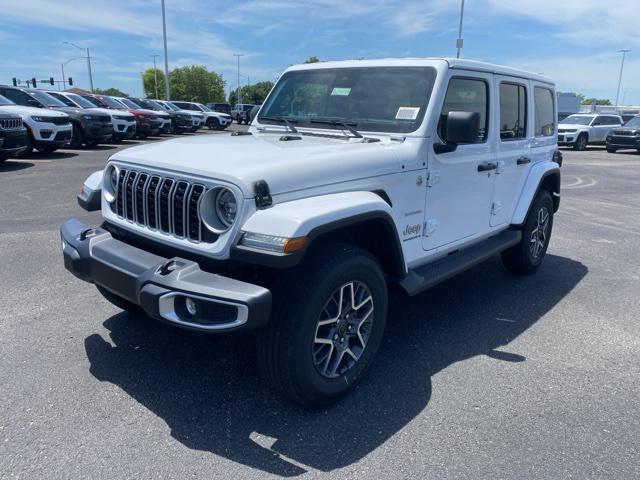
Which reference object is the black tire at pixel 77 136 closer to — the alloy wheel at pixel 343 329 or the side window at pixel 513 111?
the side window at pixel 513 111

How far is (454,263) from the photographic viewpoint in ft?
13.4

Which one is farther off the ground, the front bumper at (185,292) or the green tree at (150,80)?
the green tree at (150,80)

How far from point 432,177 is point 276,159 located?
1.30 m

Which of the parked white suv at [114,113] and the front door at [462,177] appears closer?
the front door at [462,177]

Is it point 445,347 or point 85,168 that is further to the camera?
Answer: point 85,168

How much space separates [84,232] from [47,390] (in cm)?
98

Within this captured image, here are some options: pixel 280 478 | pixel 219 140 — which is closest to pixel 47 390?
pixel 280 478

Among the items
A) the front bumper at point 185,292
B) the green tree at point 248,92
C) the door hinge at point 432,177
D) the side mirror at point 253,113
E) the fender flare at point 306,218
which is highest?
the green tree at point 248,92

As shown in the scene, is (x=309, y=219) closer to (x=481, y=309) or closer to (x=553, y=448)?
(x=553, y=448)

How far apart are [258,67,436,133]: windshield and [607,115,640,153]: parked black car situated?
22120 mm

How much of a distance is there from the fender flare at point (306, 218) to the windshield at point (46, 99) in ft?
51.2

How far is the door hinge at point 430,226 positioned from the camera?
12.4 ft

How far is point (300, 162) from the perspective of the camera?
2920 millimetres

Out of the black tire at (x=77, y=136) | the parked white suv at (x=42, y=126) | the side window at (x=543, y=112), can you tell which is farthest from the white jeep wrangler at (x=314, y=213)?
the black tire at (x=77, y=136)
